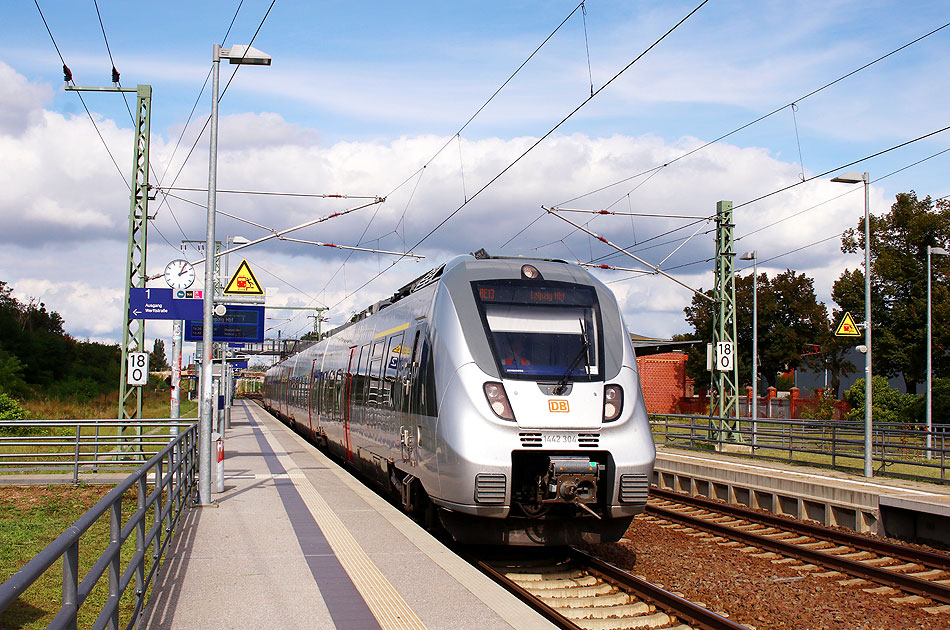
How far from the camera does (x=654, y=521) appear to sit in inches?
589

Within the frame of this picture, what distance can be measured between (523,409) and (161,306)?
420 inches

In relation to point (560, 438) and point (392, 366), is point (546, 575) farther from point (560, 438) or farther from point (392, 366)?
point (392, 366)

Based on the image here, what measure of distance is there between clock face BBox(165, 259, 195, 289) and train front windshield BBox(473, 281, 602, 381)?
1338cm

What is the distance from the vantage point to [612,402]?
9.90m

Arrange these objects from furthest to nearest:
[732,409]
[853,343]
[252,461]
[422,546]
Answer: [853,343] → [732,409] → [252,461] → [422,546]

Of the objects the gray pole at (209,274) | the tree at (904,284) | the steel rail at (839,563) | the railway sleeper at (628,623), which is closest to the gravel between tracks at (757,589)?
the steel rail at (839,563)

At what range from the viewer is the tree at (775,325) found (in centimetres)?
6122

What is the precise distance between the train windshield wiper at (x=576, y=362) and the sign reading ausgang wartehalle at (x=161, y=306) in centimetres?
971

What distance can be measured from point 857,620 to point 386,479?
7.50 metres

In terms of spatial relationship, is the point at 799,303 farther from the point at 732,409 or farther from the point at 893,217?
the point at 732,409

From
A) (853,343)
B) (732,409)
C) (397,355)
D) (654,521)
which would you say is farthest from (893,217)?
(397,355)

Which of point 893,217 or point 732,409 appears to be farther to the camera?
point 893,217

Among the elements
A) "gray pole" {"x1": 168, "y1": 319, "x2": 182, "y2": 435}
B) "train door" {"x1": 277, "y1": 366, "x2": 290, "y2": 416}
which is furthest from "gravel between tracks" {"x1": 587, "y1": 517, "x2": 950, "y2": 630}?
"train door" {"x1": 277, "y1": 366, "x2": 290, "y2": 416}

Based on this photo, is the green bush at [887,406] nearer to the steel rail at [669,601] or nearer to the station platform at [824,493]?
the station platform at [824,493]
